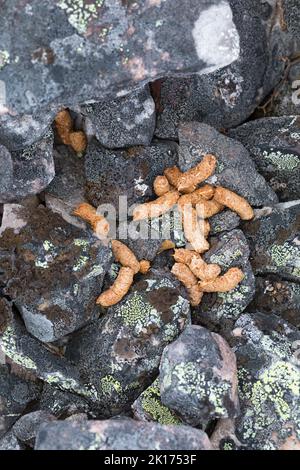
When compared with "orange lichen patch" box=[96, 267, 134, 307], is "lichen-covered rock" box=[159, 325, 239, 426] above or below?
below

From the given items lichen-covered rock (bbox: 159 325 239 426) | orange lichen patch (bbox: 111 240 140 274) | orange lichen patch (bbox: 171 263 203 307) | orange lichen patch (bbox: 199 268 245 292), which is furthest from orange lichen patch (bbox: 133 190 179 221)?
lichen-covered rock (bbox: 159 325 239 426)

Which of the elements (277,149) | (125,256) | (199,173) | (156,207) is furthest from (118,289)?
(277,149)

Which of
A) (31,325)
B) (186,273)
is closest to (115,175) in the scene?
(186,273)

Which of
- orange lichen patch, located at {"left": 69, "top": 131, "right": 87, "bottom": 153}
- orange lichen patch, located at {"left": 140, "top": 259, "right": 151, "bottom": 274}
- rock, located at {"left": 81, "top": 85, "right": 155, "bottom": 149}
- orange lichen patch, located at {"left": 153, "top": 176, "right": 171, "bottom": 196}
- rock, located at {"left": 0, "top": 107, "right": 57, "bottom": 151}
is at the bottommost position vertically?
orange lichen patch, located at {"left": 140, "top": 259, "right": 151, "bottom": 274}

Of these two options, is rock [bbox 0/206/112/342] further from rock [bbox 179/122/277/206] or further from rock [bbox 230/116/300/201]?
rock [bbox 230/116/300/201]

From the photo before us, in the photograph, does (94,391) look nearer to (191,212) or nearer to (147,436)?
(147,436)

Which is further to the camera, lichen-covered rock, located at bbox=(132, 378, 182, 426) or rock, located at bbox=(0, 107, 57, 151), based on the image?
lichen-covered rock, located at bbox=(132, 378, 182, 426)
